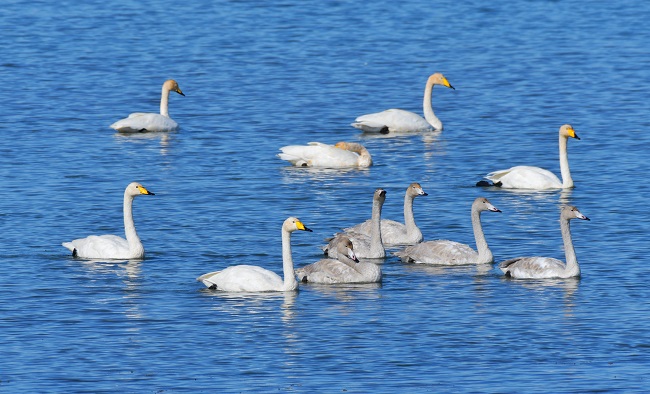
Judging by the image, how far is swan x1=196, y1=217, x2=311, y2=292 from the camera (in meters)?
20.5

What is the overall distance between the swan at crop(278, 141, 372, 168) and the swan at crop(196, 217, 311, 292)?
936 cm

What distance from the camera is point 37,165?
3017 cm

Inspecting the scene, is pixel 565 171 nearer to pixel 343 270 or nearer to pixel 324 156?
pixel 324 156

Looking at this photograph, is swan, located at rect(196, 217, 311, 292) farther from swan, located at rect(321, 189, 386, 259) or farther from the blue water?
swan, located at rect(321, 189, 386, 259)

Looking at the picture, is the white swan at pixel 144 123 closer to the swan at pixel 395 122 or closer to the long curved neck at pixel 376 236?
the swan at pixel 395 122

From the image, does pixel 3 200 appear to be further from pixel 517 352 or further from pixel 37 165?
pixel 517 352

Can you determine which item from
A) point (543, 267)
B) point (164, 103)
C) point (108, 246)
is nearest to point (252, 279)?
point (108, 246)

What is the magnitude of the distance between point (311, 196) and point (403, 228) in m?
3.45

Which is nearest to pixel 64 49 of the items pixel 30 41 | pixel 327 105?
pixel 30 41

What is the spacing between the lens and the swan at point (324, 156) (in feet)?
98.9

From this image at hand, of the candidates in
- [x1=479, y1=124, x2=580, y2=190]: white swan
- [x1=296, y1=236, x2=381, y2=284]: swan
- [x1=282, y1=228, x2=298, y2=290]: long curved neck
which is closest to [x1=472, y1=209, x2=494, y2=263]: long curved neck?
[x1=296, y1=236, x2=381, y2=284]: swan

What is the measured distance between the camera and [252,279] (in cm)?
2053

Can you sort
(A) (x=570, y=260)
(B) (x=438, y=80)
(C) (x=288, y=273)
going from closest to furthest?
(C) (x=288, y=273) → (A) (x=570, y=260) → (B) (x=438, y=80)

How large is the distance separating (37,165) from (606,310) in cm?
1337
